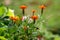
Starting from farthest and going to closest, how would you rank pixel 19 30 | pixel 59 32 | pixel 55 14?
pixel 55 14
pixel 59 32
pixel 19 30

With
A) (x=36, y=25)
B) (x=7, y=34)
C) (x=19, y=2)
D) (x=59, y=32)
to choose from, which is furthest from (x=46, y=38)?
(x=19, y=2)

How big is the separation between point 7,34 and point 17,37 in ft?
0.27

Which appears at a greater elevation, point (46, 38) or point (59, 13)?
point (46, 38)

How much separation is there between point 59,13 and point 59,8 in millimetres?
294

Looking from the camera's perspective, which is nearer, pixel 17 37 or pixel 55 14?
pixel 17 37

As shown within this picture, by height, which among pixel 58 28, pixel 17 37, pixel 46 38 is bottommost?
pixel 58 28

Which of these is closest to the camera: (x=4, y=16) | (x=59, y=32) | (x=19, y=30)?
(x=19, y=30)

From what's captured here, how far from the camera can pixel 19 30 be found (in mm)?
2018

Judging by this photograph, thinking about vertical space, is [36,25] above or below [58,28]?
above

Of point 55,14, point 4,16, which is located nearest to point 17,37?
point 4,16

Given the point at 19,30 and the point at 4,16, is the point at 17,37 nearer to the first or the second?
the point at 19,30

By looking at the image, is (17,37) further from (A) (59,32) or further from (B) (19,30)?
(A) (59,32)

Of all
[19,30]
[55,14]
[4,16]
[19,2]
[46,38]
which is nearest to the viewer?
[19,30]

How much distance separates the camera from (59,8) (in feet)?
20.6
